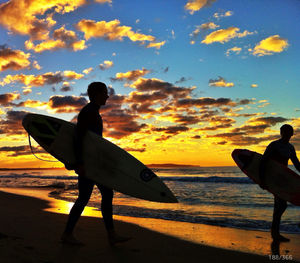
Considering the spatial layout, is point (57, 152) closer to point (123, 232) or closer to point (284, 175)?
point (123, 232)

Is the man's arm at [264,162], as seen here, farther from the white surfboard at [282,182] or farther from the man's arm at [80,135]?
the man's arm at [80,135]

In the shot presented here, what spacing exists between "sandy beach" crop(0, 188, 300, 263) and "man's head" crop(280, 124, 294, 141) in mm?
1530

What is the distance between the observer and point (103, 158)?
3.47 meters

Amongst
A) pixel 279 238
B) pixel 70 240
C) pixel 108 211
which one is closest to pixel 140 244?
pixel 108 211

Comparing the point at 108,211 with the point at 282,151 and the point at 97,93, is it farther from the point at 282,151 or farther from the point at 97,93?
the point at 282,151

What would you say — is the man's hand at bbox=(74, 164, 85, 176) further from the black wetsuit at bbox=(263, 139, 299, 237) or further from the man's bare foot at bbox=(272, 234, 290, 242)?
the man's bare foot at bbox=(272, 234, 290, 242)

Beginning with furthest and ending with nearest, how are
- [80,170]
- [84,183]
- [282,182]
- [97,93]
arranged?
[282,182] → [97,93] → [84,183] → [80,170]

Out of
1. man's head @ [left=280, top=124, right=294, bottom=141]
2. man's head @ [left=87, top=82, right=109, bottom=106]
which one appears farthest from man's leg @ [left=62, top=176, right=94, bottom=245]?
man's head @ [left=280, top=124, right=294, bottom=141]

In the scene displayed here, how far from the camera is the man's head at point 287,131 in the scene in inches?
158

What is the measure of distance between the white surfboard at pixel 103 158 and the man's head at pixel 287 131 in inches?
79.4

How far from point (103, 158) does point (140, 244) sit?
3.92ft

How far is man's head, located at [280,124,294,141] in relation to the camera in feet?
13.2

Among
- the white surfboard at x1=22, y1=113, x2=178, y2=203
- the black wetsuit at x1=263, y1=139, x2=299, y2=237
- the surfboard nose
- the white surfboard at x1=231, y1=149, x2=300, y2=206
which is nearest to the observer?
the white surfboard at x1=22, y1=113, x2=178, y2=203

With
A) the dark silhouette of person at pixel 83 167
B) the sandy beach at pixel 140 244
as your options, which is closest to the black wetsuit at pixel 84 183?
the dark silhouette of person at pixel 83 167
